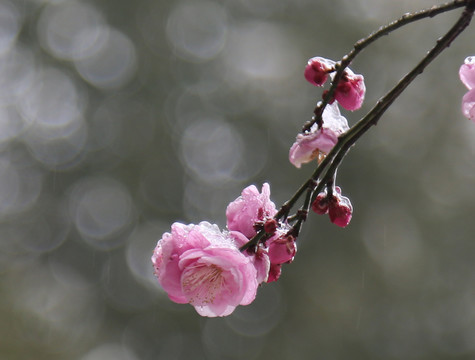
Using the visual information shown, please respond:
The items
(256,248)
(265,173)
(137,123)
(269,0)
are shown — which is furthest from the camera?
(269,0)

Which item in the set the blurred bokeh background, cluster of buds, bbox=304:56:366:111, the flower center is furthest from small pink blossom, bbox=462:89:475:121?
the blurred bokeh background

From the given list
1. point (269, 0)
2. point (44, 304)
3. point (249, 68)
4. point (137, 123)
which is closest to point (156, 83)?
point (137, 123)

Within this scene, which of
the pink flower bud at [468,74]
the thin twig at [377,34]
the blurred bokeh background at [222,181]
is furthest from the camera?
the blurred bokeh background at [222,181]

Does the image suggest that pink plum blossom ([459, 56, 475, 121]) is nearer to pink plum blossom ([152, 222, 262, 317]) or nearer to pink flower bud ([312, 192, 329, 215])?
pink flower bud ([312, 192, 329, 215])

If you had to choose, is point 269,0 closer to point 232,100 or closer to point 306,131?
point 232,100

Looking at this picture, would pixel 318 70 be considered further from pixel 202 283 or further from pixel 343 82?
pixel 202 283

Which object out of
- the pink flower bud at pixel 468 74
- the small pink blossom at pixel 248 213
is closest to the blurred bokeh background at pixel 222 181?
the pink flower bud at pixel 468 74

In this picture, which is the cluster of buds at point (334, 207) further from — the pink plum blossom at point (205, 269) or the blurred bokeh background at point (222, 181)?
the blurred bokeh background at point (222, 181)
